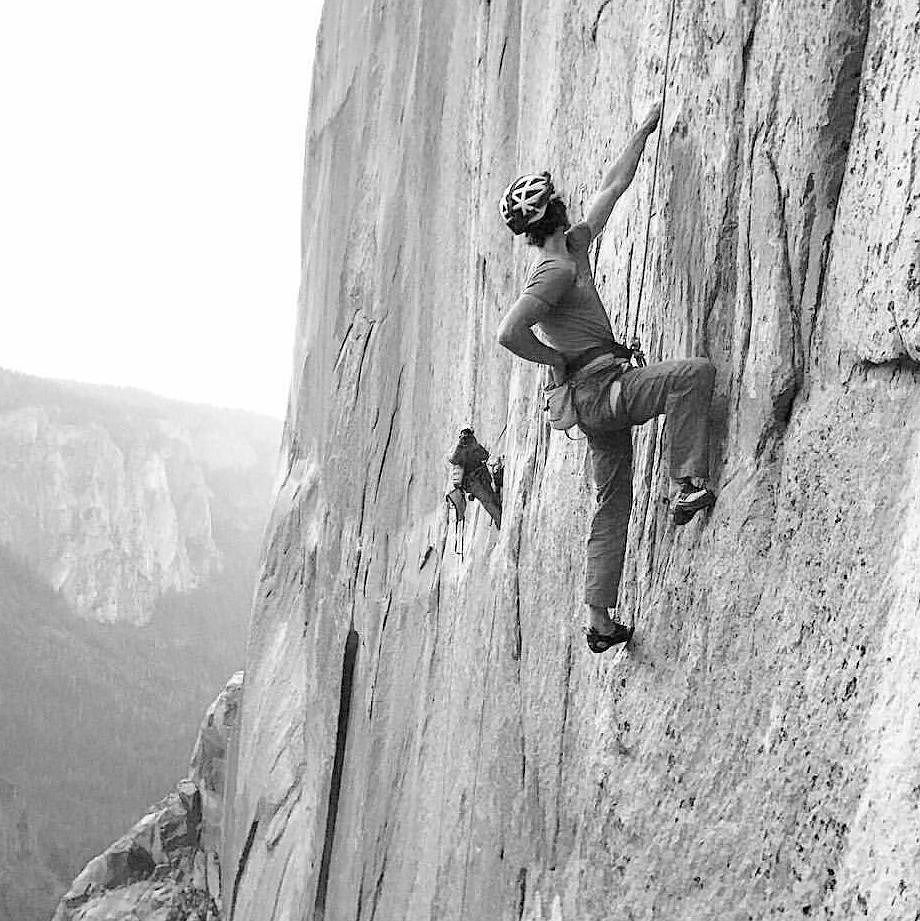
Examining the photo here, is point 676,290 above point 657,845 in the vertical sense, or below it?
above

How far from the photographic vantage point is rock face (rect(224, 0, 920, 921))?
3.44 m

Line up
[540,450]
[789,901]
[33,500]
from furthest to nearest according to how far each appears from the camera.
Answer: [33,500], [540,450], [789,901]

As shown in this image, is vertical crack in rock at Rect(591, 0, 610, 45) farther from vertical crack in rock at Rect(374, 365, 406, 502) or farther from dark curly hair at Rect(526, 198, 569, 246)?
vertical crack in rock at Rect(374, 365, 406, 502)

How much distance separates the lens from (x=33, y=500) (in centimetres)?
6694

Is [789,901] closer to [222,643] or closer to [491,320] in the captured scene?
[491,320]

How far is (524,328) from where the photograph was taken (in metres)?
4.54

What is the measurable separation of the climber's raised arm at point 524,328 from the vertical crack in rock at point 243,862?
38.3ft

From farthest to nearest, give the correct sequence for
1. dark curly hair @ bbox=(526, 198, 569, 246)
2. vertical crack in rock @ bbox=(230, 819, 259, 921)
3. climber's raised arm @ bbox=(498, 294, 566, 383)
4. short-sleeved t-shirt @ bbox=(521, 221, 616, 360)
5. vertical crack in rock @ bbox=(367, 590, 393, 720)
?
1. vertical crack in rock @ bbox=(230, 819, 259, 921)
2. vertical crack in rock @ bbox=(367, 590, 393, 720)
3. dark curly hair @ bbox=(526, 198, 569, 246)
4. short-sleeved t-shirt @ bbox=(521, 221, 616, 360)
5. climber's raised arm @ bbox=(498, 294, 566, 383)

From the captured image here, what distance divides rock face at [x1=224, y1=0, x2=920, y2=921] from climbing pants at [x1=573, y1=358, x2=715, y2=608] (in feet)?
0.46

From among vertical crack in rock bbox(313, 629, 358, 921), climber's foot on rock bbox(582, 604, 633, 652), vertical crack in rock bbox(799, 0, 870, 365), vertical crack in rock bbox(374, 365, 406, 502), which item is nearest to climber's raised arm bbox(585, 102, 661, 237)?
vertical crack in rock bbox(799, 0, 870, 365)

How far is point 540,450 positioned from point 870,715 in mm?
3351

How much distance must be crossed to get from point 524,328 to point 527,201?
26.2 inches

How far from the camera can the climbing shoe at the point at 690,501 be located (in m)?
4.29

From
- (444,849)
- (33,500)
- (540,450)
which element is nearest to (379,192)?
(540,450)
